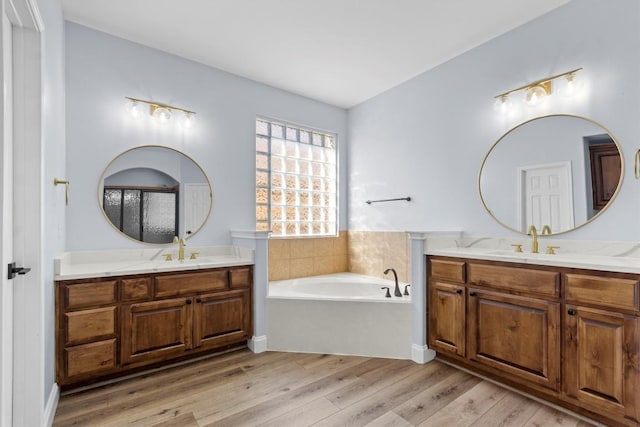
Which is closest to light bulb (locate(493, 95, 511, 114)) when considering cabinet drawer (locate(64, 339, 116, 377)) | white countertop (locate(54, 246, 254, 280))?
white countertop (locate(54, 246, 254, 280))

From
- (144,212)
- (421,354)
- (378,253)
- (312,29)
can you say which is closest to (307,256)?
(378,253)

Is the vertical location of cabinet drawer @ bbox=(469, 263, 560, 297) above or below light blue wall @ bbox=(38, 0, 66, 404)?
below

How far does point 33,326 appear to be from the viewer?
5.14ft

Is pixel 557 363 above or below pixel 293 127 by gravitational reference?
below

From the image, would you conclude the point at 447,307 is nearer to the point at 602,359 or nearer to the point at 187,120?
the point at 602,359

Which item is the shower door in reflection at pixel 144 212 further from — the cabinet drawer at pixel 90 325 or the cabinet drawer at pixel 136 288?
the cabinet drawer at pixel 90 325

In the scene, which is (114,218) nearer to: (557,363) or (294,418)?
(294,418)

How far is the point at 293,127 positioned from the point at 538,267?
2875mm

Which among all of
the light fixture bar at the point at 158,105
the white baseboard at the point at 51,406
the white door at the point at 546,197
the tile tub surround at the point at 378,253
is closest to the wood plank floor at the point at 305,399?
the white baseboard at the point at 51,406

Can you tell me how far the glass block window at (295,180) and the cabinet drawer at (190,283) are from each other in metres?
0.98

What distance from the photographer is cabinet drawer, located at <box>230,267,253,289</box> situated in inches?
108

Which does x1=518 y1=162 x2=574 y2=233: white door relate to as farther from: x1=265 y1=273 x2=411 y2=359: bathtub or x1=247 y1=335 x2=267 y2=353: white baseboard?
x1=247 y1=335 x2=267 y2=353: white baseboard

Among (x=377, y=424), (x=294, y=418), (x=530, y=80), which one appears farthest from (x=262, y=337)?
(x=530, y=80)

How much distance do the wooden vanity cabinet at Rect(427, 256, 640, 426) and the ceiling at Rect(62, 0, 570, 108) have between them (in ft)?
6.23
